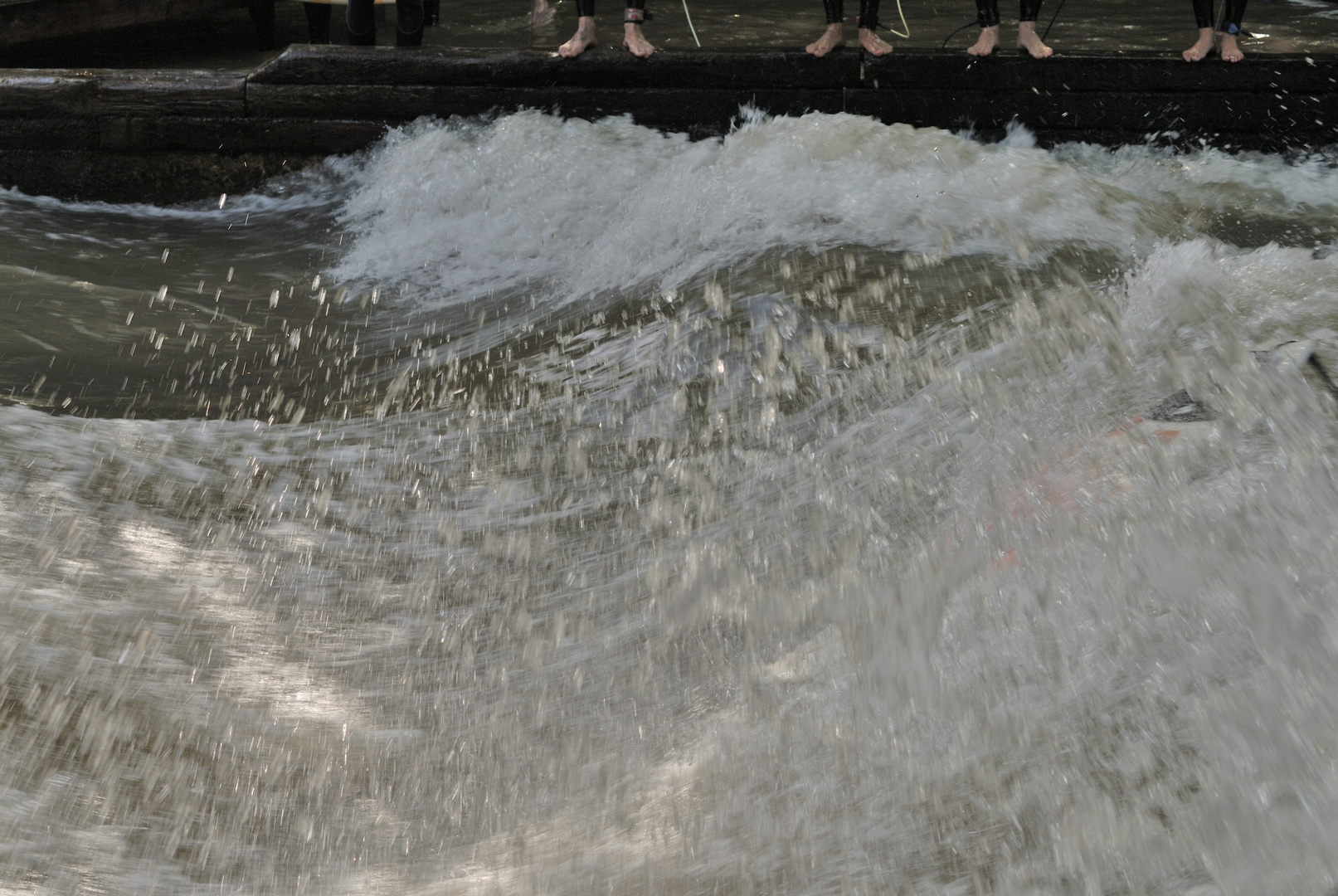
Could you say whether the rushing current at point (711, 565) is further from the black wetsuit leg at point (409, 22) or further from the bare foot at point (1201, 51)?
the black wetsuit leg at point (409, 22)

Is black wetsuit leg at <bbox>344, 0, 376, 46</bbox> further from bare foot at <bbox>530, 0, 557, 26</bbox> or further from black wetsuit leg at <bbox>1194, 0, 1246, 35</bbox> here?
black wetsuit leg at <bbox>1194, 0, 1246, 35</bbox>

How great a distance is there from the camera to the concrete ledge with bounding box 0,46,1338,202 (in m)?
5.39

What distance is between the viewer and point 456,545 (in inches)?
113

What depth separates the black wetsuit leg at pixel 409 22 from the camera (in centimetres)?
626

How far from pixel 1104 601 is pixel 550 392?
6.71ft

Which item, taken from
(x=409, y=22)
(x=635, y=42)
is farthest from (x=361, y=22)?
(x=635, y=42)

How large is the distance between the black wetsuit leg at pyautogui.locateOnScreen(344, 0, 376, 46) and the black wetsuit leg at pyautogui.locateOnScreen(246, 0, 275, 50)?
205 centimetres

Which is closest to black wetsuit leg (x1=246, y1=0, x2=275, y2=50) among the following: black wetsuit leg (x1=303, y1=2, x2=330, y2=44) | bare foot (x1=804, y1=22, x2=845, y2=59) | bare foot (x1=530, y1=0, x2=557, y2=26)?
black wetsuit leg (x1=303, y1=2, x2=330, y2=44)

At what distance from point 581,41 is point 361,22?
1.60 metres

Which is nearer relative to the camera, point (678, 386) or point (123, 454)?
point (123, 454)

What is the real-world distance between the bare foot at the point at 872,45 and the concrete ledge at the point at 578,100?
0.18 ft

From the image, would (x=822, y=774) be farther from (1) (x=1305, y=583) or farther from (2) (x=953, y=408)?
(2) (x=953, y=408)

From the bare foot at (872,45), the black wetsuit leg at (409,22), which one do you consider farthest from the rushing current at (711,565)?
the black wetsuit leg at (409,22)

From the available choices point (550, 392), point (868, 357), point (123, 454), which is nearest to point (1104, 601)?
point (868, 357)
